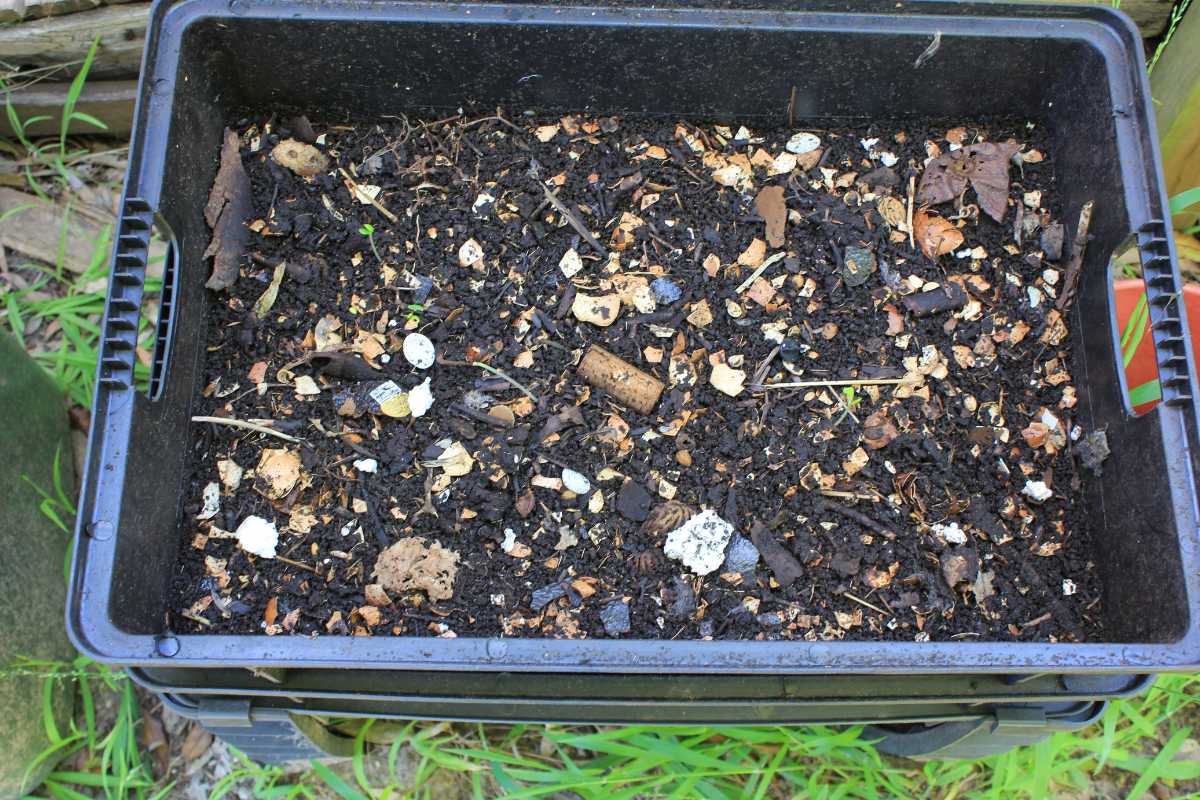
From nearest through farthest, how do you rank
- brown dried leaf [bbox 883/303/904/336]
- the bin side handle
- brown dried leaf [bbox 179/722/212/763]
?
the bin side handle, brown dried leaf [bbox 883/303/904/336], brown dried leaf [bbox 179/722/212/763]

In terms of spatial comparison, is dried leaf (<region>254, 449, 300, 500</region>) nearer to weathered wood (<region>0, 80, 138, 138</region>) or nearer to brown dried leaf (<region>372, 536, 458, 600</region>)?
brown dried leaf (<region>372, 536, 458, 600</region>)

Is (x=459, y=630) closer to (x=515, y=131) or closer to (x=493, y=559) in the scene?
(x=493, y=559)

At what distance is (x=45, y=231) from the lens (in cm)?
186

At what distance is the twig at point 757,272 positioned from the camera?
4.55ft

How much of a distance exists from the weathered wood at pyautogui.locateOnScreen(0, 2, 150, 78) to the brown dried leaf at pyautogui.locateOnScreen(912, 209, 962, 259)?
4.24ft

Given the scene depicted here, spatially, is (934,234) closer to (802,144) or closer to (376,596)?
(802,144)

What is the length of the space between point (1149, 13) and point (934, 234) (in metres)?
0.67

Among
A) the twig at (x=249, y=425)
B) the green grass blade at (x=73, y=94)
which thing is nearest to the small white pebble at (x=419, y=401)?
the twig at (x=249, y=425)

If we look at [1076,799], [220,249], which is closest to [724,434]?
[220,249]

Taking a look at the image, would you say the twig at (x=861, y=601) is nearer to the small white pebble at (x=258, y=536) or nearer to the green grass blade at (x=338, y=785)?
the small white pebble at (x=258, y=536)

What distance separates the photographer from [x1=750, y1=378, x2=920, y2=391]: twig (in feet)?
4.37

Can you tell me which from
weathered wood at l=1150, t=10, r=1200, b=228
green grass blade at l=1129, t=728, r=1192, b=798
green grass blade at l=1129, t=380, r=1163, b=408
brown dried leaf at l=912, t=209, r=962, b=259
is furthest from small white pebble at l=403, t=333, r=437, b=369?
green grass blade at l=1129, t=728, r=1192, b=798

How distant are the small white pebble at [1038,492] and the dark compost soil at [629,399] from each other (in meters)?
0.01

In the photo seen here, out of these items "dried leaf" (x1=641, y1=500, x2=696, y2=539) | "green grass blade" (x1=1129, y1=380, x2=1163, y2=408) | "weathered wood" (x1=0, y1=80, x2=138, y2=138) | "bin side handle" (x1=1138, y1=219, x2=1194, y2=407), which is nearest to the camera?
"bin side handle" (x1=1138, y1=219, x2=1194, y2=407)
